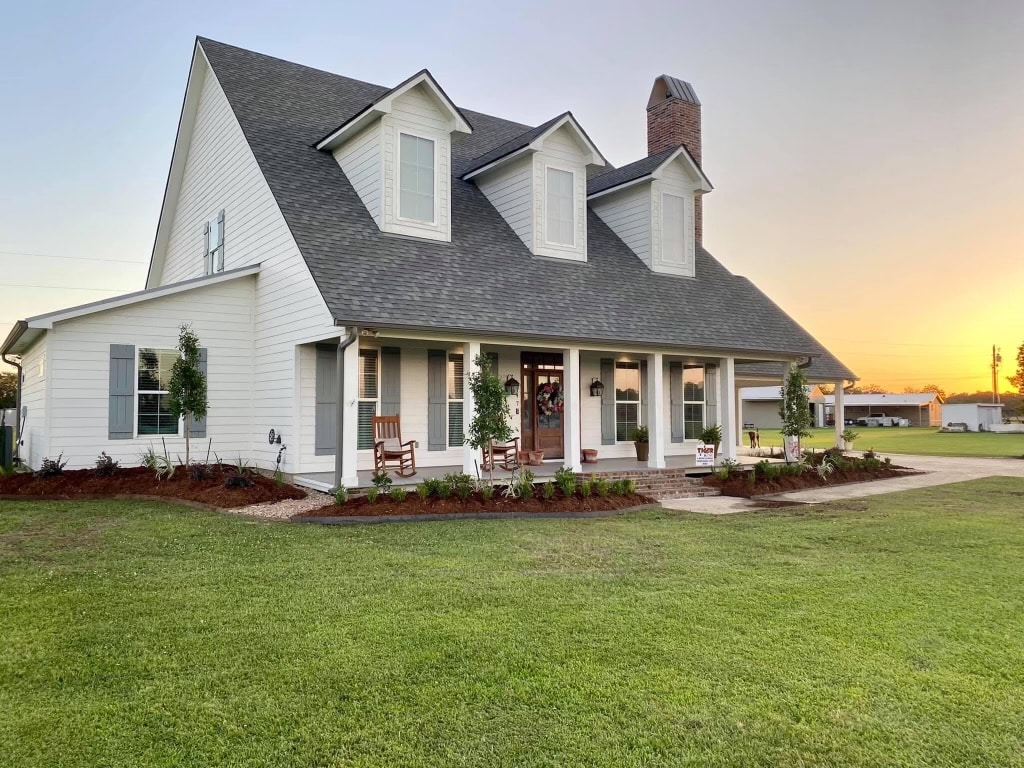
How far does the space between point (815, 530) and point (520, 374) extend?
6.98 metres

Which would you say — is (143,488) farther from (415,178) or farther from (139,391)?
(415,178)

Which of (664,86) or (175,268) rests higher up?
(664,86)

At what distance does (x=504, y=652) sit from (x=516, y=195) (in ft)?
38.0

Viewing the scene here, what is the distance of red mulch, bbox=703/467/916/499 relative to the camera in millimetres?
12312

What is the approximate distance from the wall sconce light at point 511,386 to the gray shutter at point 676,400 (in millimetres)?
4693

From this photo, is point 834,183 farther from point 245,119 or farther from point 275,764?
point 275,764

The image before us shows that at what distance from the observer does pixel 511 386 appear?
1360cm

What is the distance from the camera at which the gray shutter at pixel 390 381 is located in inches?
482

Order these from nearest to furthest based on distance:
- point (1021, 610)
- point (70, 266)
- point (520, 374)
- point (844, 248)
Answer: point (1021, 610)
point (520, 374)
point (844, 248)
point (70, 266)

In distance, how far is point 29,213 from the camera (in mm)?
19703

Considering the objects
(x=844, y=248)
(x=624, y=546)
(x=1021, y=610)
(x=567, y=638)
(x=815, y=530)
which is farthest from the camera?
(x=844, y=248)

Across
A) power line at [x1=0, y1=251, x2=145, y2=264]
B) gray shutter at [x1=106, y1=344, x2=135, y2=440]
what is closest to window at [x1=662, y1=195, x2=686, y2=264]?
gray shutter at [x1=106, y1=344, x2=135, y2=440]

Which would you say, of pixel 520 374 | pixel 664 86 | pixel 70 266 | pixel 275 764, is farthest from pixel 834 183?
pixel 70 266

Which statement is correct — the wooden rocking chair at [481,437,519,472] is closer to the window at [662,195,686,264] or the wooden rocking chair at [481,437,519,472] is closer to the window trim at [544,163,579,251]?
the window trim at [544,163,579,251]
